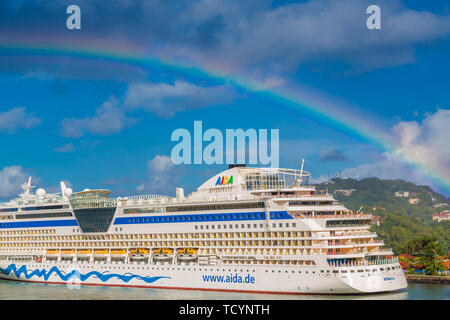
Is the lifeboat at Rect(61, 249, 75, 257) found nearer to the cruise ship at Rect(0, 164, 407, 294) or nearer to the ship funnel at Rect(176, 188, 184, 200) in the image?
the cruise ship at Rect(0, 164, 407, 294)

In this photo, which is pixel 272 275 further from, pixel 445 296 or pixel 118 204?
pixel 118 204

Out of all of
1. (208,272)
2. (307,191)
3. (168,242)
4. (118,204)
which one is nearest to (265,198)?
(307,191)

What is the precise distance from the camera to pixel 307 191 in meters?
46.2

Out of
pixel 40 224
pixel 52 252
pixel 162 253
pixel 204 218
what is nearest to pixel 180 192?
pixel 204 218

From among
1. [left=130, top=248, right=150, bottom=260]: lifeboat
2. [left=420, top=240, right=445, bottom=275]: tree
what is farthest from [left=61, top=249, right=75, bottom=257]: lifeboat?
[left=420, top=240, right=445, bottom=275]: tree

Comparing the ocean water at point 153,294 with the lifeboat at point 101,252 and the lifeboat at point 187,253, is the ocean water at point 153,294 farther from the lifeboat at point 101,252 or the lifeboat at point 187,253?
the lifeboat at point 101,252

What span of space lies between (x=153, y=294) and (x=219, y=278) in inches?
234

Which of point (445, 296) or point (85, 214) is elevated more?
point (85, 214)

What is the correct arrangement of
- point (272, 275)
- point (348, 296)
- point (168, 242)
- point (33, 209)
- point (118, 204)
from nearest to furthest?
point (348, 296) < point (272, 275) < point (168, 242) < point (118, 204) < point (33, 209)

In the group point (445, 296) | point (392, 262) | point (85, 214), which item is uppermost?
point (85, 214)

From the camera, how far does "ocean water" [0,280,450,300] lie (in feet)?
137

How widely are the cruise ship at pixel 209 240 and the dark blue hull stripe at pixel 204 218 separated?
0.10 metres

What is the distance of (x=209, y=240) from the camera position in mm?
48656
